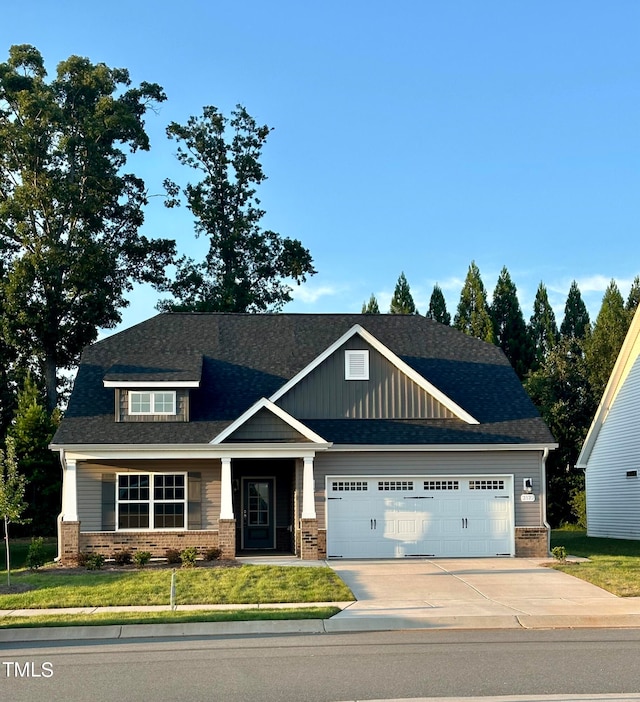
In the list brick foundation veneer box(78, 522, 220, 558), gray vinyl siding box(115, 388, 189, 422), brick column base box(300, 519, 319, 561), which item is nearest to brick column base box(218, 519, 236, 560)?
brick foundation veneer box(78, 522, 220, 558)

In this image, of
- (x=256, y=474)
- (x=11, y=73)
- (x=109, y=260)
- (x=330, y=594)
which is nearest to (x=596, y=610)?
(x=330, y=594)

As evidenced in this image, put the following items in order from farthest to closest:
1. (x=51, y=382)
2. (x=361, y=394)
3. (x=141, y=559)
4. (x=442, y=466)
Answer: (x=51, y=382) < (x=361, y=394) < (x=442, y=466) < (x=141, y=559)

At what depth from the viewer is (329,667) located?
11133 mm

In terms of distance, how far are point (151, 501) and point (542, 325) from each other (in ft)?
116

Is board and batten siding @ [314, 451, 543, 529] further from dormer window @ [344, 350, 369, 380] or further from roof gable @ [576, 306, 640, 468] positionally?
roof gable @ [576, 306, 640, 468]

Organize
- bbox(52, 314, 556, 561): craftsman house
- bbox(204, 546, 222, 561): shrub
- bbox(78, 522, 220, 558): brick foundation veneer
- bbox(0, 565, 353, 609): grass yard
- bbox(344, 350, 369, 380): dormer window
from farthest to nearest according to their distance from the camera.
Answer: bbox(344, 350, 369, 380): dormer window
bbox(52, 314, 556, 561): craftsman house
bbox(78, 522, 220, 558): brick foundation veneer
bbox(204, 546, 222, 561): shrub
bbox(0, 565, 353, 609): grass yard

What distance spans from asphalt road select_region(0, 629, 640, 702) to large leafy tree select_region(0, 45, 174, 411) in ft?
98.2

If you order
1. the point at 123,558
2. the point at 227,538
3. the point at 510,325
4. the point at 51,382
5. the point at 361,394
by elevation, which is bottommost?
the point at 123,558

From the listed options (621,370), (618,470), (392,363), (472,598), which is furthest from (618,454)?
(472,598)

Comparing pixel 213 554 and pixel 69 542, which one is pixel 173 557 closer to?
pixel 213 554

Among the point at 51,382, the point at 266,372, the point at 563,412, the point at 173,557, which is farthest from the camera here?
the point at 563,412

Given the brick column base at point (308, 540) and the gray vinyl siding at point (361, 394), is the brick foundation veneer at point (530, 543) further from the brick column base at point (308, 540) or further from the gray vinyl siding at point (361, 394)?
the brick column base at point (308, 540)

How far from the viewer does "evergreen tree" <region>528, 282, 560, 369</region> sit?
54.5m

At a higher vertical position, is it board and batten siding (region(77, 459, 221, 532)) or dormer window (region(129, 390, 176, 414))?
dormer window (region(129, 390, 176, 414))
